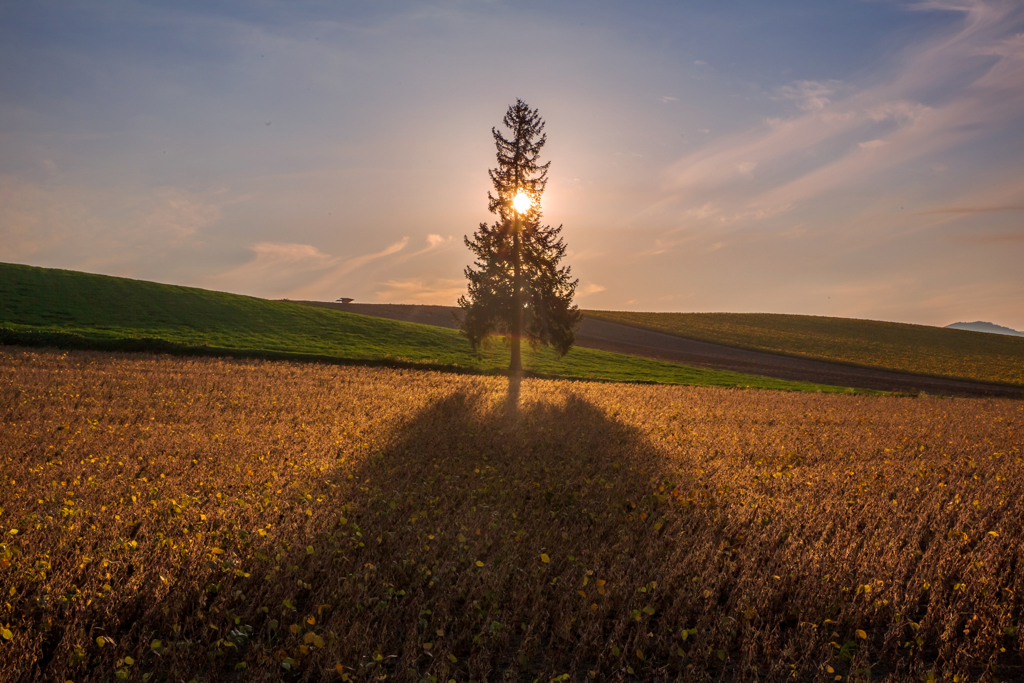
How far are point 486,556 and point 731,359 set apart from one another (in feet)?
176

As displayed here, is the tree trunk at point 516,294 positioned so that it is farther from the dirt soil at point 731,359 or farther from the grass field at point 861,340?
the grass field at point 861,340

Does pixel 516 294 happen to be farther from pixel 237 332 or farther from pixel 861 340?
pixel 861 340

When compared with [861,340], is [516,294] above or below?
above

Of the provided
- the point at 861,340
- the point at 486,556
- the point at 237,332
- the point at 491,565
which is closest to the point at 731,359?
the point at 861,340

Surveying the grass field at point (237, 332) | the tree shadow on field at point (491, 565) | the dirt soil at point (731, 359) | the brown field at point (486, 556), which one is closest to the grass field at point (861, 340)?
the dirt soil at point (731, 359)

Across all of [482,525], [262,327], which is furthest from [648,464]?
[262,327]

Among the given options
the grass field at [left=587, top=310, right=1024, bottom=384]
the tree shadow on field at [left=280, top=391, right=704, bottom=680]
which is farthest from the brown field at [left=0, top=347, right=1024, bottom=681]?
the grass field at [left=587, top=310, right=1024, bottom=384]

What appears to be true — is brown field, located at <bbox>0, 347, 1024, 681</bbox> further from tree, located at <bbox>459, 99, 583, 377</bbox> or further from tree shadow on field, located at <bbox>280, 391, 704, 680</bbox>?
tree, located at <bbox>459, 99, 583, 377</bbox>

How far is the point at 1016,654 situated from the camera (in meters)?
Answer: 5.22

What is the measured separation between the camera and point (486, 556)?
6.55 metres

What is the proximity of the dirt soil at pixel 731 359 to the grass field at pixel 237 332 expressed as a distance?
194 inches

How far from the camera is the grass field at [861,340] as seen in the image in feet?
194

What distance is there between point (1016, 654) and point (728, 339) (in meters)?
70.5

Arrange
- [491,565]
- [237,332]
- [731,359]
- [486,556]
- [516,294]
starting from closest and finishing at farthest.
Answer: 1. [491,565]
2. [486,556]
3. [516,294]
4. [237,332]
5. [731,359]
